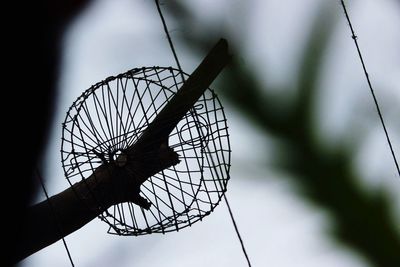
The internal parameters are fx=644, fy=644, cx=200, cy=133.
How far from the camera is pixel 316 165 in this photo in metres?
0.62

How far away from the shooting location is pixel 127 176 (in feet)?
2.76

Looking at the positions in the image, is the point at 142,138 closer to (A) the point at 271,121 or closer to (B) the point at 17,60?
(A) the point at 271,121

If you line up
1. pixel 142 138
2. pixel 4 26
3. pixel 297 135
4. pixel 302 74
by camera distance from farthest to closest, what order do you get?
pixel 142 138 → pixel 302 74 → pixel 297 135 → pixel 4 26

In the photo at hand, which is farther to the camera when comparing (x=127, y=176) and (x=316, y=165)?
(x=127, y=176)

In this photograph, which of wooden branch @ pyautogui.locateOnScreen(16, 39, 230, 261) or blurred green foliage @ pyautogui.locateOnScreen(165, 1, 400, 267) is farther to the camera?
wooden branch @ pyautogui.locateOnScreen(16, 39, 230, 261)

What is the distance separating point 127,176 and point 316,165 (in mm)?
300

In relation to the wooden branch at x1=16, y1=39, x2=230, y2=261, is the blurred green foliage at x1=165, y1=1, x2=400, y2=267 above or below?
below

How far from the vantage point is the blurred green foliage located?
630 mm

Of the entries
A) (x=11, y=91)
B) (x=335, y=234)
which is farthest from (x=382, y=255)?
(x=11, y=91)

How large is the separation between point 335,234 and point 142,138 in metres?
0.28

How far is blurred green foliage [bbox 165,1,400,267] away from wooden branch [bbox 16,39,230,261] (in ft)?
0.30

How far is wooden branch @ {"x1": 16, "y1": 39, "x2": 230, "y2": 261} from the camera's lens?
825mm

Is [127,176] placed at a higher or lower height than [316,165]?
higher

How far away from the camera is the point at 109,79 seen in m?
0.80
